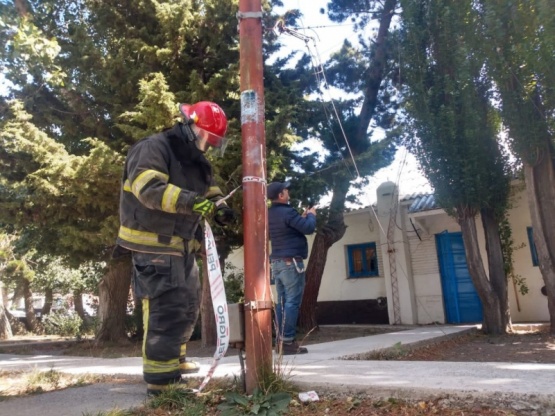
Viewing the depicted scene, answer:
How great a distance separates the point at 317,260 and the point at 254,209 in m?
7.71

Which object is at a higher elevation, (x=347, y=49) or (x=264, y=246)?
(x=347, y=49)

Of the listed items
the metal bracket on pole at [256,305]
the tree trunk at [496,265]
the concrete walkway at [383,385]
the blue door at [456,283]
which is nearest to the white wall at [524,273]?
Result: the blue door at [456,283]

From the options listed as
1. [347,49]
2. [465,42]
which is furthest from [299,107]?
[347,49]

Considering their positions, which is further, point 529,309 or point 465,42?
point 529,309

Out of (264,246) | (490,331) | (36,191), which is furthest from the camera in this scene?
(490,331)

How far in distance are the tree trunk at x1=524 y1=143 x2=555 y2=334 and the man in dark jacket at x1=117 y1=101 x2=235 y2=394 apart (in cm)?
602

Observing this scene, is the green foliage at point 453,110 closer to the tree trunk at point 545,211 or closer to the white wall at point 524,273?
the tree trunk at point 545,211

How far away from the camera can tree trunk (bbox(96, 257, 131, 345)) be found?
10.4 meters

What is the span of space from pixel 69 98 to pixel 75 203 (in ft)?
6.73

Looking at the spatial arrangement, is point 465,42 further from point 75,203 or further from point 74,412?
point 74,412

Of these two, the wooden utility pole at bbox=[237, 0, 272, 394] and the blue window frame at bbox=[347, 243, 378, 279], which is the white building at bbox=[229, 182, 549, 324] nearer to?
the blue window frame at bbox=[347, 243, 378, 279]

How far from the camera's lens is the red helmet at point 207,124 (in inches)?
146

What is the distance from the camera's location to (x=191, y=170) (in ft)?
12.8

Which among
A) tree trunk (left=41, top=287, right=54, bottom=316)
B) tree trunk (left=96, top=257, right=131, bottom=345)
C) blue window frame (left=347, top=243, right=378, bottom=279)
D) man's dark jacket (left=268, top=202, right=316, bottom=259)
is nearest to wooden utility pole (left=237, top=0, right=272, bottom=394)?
man's dark jacket (left=268, top=202, right=316, bottom=259)
